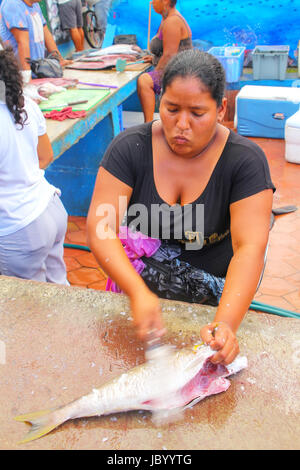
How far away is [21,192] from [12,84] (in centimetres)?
57

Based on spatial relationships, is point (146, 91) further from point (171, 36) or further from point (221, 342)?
point (221, 342)

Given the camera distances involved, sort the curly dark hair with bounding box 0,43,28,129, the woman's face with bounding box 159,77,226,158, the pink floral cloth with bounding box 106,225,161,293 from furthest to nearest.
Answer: the curly dark hair with bounding box 0,43,28,129 < the pink floral cloth with bounding box 106,225,161,293 < the woman's face with bounding box 159,77,226,158

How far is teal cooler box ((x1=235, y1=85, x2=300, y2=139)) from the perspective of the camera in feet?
19.1

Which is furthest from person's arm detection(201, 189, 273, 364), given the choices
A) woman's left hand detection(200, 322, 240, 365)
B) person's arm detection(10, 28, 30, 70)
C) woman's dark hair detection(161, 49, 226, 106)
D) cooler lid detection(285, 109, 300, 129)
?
cooler lid detection(285, 109, 300, 129)

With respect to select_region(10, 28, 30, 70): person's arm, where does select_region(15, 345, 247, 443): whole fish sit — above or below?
below

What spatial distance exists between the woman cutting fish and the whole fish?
0.27 feet

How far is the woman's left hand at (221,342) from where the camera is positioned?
4.41 feet

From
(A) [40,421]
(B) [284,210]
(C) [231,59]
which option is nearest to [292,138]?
(B) [284,210]

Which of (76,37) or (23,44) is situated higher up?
(23,44)

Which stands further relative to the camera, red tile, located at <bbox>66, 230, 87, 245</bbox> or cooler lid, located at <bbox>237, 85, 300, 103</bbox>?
cooler lid, located at <bbox>237, 85, 300, 103</bbox>

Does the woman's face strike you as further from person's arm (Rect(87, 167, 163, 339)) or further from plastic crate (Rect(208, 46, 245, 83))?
plastic crate (Rect(208, 46, 245, 83))

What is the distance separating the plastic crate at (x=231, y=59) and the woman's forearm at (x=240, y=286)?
212 inches

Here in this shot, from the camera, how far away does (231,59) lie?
658 centimetres

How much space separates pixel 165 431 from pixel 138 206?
2.92ft
